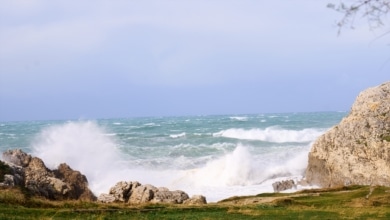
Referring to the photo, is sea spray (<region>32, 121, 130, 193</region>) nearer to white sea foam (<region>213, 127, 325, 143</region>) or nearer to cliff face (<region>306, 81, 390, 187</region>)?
cliff face (<region>306, 81, 390, 187</region>)

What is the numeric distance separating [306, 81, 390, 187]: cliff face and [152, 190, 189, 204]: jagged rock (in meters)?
12.1

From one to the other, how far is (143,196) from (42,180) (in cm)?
596

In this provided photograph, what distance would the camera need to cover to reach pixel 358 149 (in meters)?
39.1

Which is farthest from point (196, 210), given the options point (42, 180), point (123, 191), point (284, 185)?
point (284, 185)

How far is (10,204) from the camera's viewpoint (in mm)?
22812

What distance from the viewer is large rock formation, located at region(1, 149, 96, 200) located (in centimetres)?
2983

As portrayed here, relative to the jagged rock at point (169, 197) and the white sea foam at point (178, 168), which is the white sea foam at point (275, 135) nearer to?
the white sea foam at point (178, 168)

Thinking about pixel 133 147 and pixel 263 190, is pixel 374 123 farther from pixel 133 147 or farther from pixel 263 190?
pixel 133 147

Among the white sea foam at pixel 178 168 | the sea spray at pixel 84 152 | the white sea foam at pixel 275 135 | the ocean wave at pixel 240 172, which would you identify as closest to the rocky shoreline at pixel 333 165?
the white sea foam at pixel 178 168

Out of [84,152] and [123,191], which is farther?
[84,152]

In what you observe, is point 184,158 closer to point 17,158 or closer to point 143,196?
point 17,158

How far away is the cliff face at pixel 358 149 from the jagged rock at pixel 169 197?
12.1 meters

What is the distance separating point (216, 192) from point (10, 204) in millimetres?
25187

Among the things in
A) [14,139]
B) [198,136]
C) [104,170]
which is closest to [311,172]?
[104,170]
